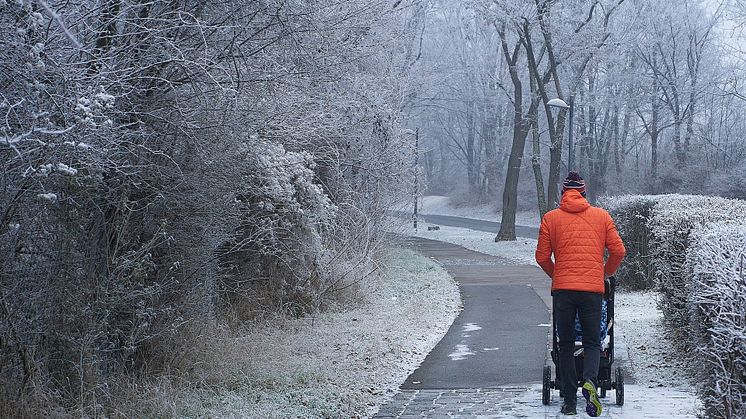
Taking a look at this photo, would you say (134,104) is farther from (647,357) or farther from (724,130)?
(724,130)

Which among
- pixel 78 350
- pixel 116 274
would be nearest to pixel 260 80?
pixel 116 274

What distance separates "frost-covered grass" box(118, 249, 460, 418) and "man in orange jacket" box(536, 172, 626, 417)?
6.15 feet

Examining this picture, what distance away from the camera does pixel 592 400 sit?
25.2 feet

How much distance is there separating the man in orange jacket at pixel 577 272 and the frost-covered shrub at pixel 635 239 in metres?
8.94

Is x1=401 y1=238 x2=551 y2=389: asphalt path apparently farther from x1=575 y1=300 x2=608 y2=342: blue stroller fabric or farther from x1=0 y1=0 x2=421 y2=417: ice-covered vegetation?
x1=0 y1=0 x2=421 y2=417: ice-covered vegetation

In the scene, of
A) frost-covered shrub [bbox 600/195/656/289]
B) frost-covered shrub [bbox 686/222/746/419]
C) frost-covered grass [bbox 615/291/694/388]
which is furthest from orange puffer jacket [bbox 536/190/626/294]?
frost-covered shrub [bbox 600/195/656/289]

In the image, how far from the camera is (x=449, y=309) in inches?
647

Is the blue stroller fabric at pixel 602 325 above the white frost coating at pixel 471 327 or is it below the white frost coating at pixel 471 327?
above

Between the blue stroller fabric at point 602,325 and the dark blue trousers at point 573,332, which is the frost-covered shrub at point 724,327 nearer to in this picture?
the dark blue trousers at point 573,332

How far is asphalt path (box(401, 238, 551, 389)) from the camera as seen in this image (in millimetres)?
10328

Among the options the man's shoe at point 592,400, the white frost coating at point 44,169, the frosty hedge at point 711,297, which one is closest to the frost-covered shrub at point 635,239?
the frosty hedge at point 711,297

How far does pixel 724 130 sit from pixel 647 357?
142 feet

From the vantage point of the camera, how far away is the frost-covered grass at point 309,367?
8172 millimetres

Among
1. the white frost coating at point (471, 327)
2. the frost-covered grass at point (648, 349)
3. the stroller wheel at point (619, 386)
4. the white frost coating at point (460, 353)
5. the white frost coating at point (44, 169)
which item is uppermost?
the white frost coating at point (44, 169)
